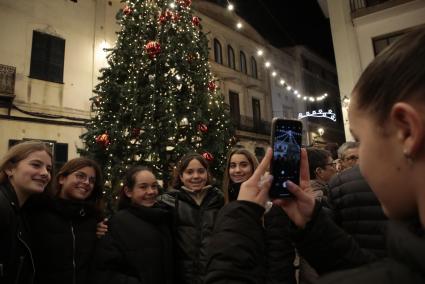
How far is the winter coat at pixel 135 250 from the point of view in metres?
2.72

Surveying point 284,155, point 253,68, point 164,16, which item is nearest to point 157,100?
point 164,16

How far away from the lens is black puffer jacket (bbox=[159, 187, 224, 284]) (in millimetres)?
2949

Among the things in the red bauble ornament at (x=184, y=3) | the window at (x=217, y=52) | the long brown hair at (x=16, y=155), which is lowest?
the long brown hair at (x=16, y=155)

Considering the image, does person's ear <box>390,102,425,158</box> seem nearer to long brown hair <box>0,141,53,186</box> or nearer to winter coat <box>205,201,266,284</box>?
winter coat <box>205,201,266,284</box>

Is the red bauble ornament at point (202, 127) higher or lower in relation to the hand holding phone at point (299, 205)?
higher

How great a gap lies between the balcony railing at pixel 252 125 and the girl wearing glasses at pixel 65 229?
17.1m

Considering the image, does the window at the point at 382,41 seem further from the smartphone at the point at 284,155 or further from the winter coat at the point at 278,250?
the smartphone at the point at 284,155

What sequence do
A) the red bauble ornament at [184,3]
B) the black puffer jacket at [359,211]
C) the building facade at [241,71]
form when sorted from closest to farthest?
the black puffer jacket at [359,211], the red bauble ornament at [184,3], the building facade at [241,71]

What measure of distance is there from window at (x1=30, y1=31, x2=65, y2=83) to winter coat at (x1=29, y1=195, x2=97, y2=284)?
1036 cm

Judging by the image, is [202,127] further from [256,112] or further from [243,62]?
[243,62]

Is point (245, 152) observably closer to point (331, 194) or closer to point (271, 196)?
point (331, 194)

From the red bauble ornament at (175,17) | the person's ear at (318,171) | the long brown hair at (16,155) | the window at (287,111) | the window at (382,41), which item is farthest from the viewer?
the window at (287,111)

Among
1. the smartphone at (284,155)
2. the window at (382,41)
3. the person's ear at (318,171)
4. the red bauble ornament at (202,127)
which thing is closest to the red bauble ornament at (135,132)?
the red bauble ornament at (202,127)

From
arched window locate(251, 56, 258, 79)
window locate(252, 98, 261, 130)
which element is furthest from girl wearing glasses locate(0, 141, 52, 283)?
arched window locate(251, 56, 258, 79)
